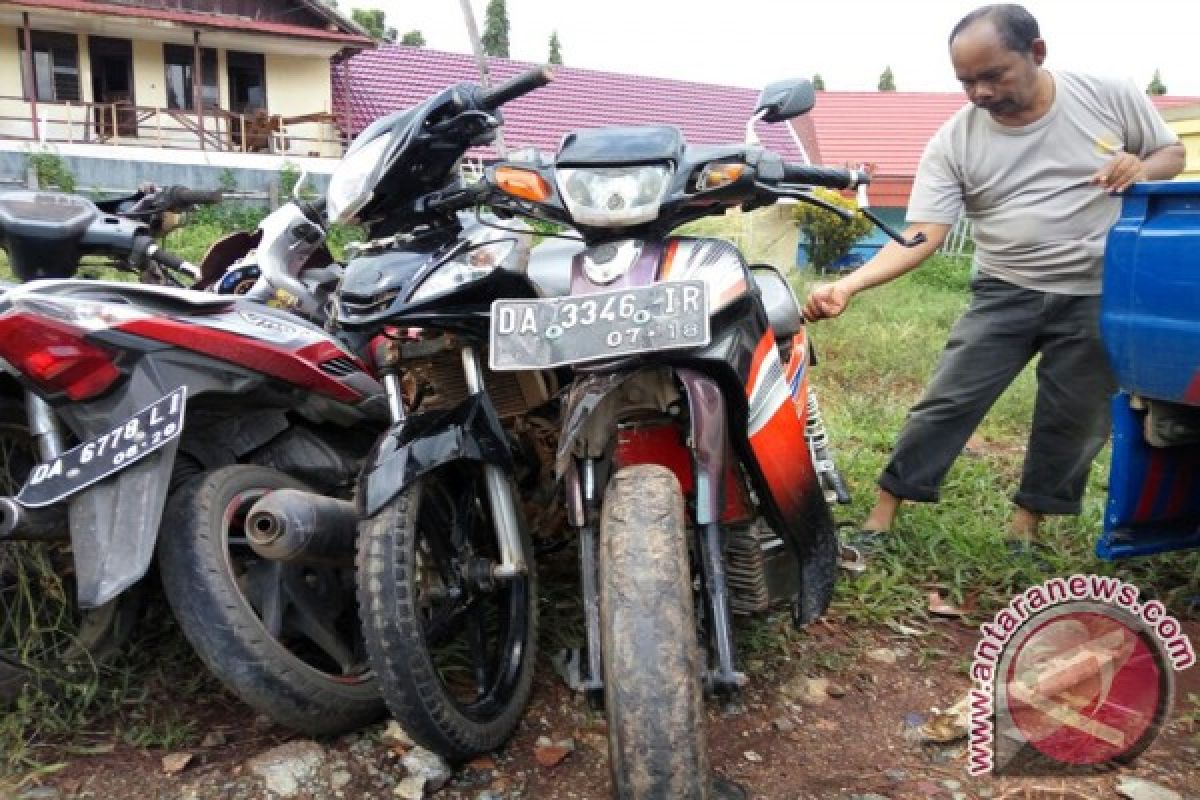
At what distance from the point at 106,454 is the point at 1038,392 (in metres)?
2.90

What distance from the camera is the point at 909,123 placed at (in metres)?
23.2

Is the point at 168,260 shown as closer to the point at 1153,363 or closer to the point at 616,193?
the point at 616,193

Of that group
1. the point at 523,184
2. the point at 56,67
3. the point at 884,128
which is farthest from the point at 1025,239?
the point at 884,128

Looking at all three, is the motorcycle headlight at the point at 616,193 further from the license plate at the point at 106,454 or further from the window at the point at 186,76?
the window at the point at 186,76

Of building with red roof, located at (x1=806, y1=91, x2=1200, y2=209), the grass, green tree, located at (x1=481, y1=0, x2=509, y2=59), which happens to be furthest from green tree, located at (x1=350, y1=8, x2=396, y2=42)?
the grass

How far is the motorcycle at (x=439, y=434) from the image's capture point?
206 centimetres

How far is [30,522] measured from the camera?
2057mm

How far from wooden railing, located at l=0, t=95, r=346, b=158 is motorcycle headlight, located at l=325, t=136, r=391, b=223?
15980mm

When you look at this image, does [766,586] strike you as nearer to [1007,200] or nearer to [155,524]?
[155,524]

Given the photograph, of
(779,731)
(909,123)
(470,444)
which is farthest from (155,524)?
(909,123)

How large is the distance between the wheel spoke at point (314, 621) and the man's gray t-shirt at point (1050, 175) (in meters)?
2.29

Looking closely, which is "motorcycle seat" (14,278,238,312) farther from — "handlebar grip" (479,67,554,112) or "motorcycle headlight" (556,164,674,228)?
"motorcycle headlight" (556,164,674,228)

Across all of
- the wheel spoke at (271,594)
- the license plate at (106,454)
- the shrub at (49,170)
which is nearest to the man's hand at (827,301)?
the wheel spoke at (271,594)

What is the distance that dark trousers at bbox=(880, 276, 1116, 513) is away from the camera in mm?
3293
